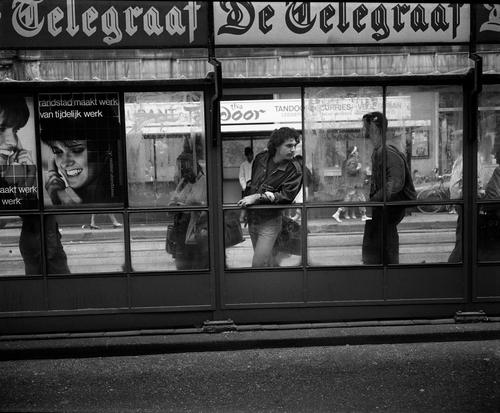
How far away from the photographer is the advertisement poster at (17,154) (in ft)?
20.8

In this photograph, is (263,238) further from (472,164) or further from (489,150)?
(489,150)

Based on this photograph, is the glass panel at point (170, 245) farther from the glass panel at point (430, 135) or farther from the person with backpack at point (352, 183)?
the glass panel at point (430, 135)

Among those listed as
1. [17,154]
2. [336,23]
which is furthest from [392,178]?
[17,154]

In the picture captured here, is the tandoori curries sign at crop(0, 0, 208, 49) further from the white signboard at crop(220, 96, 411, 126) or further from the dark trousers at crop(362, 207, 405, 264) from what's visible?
the dark trousers at crop(362, 207, 405, 264)

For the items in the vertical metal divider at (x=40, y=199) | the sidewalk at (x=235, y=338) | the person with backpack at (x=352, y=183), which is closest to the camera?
the sidewalk at (x=235, y=338)

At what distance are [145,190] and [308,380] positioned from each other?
2721mm

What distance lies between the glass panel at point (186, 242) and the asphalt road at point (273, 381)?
102cm

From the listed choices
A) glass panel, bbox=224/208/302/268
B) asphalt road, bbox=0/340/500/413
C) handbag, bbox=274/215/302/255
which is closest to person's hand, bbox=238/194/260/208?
glass panel, bbox=224/208/302/268

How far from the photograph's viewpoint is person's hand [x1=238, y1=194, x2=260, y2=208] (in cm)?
650

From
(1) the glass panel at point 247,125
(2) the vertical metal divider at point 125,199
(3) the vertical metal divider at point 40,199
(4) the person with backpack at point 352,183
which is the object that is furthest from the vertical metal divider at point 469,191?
(3) the vertical metal divider at point 40,199

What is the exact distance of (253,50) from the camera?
249 inches

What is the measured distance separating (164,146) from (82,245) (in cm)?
144

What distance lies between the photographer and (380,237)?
6676 mm

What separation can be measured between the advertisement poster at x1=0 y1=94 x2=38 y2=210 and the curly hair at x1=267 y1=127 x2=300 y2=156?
8.57ft
